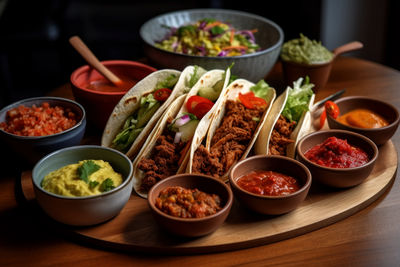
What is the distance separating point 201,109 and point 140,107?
0.47 m

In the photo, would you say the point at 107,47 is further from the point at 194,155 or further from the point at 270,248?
the point at 270,248

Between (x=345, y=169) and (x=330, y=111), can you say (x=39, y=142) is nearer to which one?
(x=345, y=169)

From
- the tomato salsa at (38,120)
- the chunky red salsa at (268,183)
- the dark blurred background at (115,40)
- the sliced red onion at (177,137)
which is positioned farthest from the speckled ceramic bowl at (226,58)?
the dark blurred background at (115,40)

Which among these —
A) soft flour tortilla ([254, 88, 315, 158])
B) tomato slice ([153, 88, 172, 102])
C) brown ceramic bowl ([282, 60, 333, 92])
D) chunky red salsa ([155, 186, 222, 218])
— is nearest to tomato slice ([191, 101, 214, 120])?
tomato slice ([153, 88, 172, 102])

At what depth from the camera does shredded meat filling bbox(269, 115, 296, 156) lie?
300 cm

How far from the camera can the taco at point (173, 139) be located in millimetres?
2846

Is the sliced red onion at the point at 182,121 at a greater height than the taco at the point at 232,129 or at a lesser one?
greater

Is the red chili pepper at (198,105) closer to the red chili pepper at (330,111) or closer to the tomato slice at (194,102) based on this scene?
the tomato slice at (194,102)

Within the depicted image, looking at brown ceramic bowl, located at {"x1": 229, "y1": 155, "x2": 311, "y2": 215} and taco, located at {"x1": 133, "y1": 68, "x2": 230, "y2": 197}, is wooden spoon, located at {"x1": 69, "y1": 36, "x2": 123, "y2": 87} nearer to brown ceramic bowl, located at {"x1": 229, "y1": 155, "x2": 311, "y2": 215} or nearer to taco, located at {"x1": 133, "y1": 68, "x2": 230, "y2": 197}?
taco, located at {"x1": 133, "y1": 68, "x2": 230, "y2": 197}

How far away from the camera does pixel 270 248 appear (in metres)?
Answer: 2.41

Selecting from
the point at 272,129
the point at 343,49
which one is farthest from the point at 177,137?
the point at 343,49

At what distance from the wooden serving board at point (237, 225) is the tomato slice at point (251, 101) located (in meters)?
0.68

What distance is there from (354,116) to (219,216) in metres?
1.54

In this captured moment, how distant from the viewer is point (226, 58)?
3.57 metres
